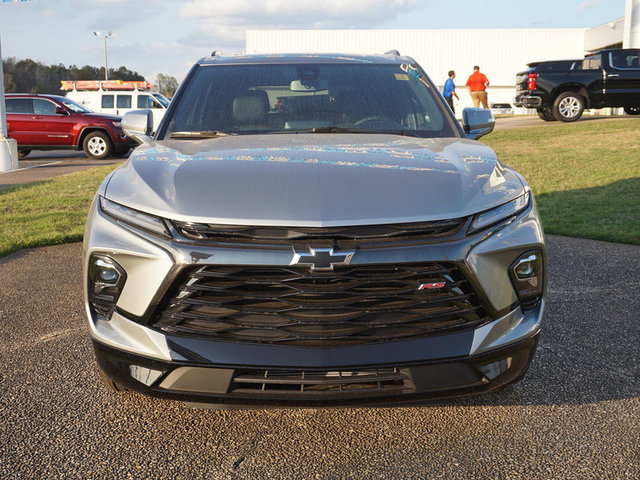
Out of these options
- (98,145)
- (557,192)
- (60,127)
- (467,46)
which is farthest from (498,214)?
(467,46)

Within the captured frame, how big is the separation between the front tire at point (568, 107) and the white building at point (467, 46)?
47782 millimetres

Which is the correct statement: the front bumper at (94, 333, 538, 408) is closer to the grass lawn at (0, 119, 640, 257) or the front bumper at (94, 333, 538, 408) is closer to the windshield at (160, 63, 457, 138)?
the windshield at (160, 63, 457, 138)

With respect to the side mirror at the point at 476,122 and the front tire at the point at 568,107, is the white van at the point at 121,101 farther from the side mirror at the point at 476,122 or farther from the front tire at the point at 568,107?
the side mirror at the point at 476,122

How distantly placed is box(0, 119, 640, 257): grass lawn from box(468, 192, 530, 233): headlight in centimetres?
425

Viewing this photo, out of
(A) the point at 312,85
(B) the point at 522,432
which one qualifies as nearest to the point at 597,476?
(B) the point at 522,432

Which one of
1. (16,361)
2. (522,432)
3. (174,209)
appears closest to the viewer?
(174,209)

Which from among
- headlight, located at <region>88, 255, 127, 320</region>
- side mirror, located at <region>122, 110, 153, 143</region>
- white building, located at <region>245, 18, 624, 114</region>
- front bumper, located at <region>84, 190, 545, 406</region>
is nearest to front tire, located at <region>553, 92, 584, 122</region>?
side mirror, located at <region>122, 110, 153, 143</region>

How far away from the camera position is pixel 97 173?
12609 mm

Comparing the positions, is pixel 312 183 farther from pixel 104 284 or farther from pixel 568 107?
pixel 568 107

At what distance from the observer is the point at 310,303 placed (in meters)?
2.28

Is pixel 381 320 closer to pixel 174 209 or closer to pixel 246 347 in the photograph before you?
pixel 246 347

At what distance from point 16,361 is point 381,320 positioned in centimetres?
219

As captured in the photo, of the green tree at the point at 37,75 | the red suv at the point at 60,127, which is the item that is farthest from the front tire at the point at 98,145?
the green tree at the point at 37,75

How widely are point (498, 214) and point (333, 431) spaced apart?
112cm
